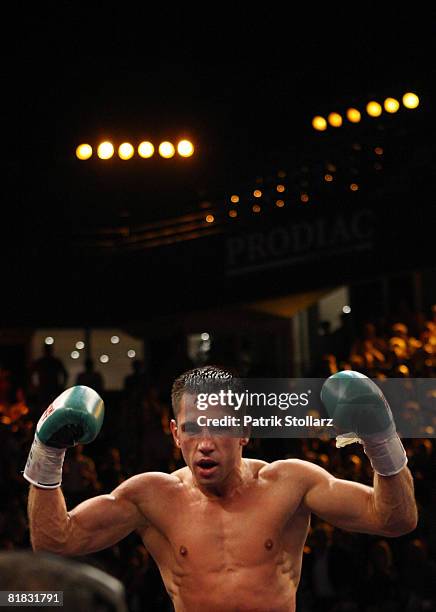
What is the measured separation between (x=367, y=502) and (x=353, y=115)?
4.76 metres

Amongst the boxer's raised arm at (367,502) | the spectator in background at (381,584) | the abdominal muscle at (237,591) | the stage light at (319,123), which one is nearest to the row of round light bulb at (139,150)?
the stage light at (319,123)

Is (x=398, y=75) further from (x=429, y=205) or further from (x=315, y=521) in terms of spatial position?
(x=315, y=521)

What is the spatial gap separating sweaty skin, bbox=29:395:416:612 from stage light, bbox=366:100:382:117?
446cm

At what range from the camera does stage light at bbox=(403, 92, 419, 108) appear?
21.4ft

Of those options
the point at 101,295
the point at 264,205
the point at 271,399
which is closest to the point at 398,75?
the point at 264,205

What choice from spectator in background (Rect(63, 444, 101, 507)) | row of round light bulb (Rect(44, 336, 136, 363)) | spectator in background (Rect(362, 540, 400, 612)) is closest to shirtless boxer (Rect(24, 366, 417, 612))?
spectator in background (Rect(63, 444, 101, 507))

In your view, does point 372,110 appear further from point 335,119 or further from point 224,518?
point 224,518

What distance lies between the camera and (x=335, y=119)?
22.8 ft

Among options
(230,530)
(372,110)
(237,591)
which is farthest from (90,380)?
(237,591)

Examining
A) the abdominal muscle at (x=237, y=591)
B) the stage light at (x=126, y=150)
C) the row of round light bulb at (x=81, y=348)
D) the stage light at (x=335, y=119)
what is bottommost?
the abdominal muscle at (x=237, y=591)

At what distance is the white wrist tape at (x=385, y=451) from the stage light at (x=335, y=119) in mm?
4858

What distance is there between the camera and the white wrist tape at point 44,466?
2453mm

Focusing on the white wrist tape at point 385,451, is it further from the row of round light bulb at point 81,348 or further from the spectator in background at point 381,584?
the row of round light bulb at point 81,348

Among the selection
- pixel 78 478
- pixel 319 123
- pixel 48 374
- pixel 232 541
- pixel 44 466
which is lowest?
pixel 232 541
